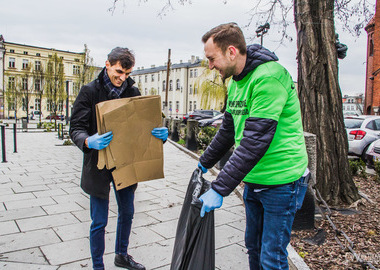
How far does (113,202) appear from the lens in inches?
210

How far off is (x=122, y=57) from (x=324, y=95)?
3644 mm

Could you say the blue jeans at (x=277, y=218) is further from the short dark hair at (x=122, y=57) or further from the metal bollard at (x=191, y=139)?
the metal bollard at (x=191, y=139)

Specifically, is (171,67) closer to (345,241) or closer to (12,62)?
(12,62)

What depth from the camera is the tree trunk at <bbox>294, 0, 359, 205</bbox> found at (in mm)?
5062

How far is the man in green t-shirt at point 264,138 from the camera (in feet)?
6.08

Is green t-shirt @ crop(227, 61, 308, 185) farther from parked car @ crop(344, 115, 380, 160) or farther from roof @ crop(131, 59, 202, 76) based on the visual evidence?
roof @ crop(131, 59, 202, 76)

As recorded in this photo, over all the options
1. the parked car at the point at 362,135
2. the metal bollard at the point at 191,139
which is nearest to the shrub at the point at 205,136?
the metal bollard at the point at 191,139

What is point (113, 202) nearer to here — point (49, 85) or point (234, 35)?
point (234, 35)

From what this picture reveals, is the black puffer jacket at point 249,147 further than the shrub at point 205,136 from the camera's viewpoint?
No

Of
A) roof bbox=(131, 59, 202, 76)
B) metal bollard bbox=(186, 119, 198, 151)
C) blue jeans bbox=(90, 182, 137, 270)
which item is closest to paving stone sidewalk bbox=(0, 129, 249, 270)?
blue jeans bbox=(90, 182, 137, 270)

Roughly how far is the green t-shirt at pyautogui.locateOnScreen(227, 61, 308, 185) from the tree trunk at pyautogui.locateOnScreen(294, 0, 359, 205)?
3288mm

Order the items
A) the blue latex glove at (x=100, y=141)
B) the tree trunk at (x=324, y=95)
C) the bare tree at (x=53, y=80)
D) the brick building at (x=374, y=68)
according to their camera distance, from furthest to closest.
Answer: the brick building at (x=374, y=68), the bare tree at (x=53, y=80), the tree trunk at (x=324, y=95), the blue latex glove at (x=100, y=141)

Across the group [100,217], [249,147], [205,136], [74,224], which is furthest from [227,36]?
[205,136]

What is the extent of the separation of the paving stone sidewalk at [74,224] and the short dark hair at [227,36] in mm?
2216
